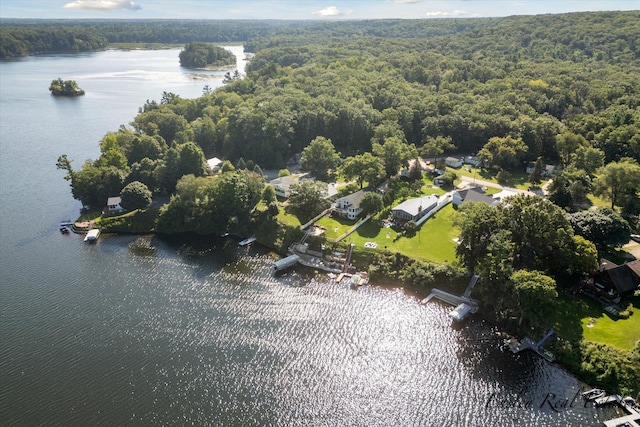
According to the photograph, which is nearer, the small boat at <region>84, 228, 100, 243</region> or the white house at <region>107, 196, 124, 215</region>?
the small boat at <region>84, 228, 100, 243</region>

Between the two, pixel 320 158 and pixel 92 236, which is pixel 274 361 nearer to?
pixel 92 236

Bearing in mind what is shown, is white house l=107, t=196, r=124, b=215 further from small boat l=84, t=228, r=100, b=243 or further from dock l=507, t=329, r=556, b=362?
dock l=507, t=329, r=556, b=362

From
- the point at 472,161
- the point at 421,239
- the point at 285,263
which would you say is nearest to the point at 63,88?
the point at 285,263

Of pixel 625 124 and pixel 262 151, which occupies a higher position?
pixel 625 124

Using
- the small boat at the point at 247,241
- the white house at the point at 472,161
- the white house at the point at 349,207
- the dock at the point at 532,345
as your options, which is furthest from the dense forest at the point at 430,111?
the dock at the point at 532,345

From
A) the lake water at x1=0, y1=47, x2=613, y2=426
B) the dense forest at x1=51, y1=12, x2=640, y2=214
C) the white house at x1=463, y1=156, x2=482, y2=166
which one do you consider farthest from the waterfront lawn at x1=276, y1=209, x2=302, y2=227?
the white house at x1=463, y1=156, x2=482, y2=166

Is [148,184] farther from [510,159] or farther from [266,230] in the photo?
[510,159]

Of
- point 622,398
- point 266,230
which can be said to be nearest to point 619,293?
point 622,398
